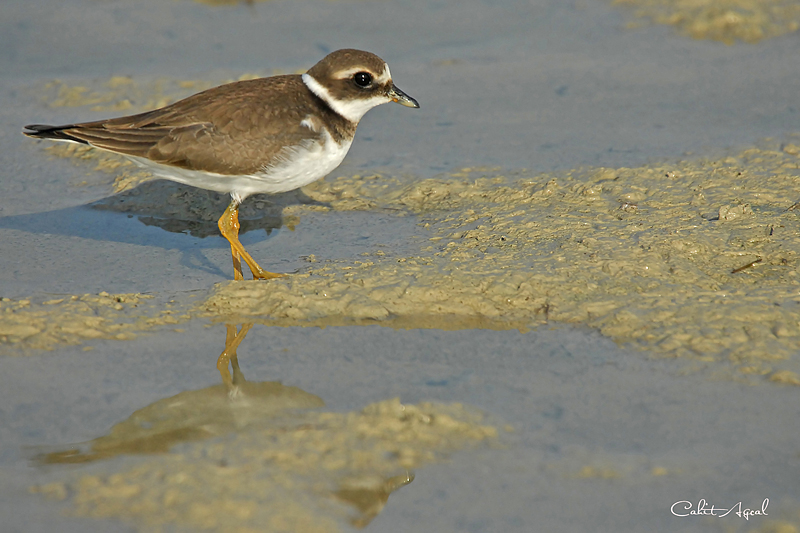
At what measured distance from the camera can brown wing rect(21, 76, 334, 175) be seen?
5723 mm

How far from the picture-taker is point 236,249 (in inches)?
234

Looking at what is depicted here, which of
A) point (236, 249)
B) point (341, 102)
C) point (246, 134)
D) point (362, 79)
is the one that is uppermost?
point (362, 79)

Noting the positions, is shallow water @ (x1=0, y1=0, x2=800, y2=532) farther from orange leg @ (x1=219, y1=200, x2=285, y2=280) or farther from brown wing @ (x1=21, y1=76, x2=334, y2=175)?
brown wing @ (x1=21, y1=76, x2=334, y2=175)

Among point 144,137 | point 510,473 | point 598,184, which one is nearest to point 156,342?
point 144,137

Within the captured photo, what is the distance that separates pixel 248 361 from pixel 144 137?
203 cm

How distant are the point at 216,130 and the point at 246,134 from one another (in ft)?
0.72

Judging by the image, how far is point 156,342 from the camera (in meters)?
4.98
